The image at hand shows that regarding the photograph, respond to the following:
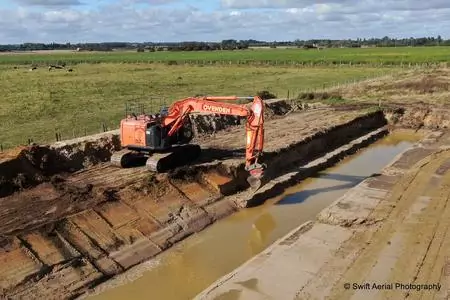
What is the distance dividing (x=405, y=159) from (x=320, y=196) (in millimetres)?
6580

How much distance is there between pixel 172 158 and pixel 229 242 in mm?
5306

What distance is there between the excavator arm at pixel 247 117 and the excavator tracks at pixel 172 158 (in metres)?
0.91

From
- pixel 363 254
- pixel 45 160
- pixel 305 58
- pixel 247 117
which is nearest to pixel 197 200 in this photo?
pixel 247 117

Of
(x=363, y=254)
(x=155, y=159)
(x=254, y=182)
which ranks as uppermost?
(x=155, y=159)

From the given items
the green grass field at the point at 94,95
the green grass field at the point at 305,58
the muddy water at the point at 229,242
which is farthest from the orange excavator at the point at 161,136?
the green grass field at the point at 305,58

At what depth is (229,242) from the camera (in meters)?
16.1

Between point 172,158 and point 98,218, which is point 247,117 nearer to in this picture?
point 172,158

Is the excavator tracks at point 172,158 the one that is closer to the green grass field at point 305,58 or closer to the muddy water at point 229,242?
the muddy water at point 229,242

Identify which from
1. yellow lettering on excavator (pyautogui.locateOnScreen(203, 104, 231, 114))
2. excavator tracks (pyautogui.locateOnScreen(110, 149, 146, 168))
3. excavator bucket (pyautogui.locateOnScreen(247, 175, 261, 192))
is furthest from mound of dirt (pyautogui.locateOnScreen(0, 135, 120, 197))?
excavator bucket (pyautogui.locateOnScreen(247, 175, 261, 192))

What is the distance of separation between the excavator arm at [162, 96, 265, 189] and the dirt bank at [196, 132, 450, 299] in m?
2.94

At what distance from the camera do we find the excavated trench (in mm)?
13109

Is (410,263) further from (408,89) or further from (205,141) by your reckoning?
(408,89)

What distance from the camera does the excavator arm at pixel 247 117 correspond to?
17.1m

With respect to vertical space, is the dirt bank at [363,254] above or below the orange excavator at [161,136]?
below
